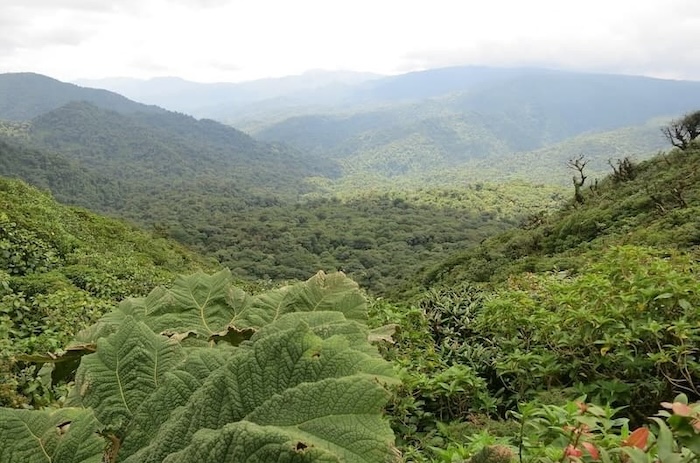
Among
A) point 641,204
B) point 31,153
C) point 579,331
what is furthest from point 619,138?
point 579,331

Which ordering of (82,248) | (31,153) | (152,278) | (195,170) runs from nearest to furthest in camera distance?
(152,278), (82,248), (31,153), (195,170)

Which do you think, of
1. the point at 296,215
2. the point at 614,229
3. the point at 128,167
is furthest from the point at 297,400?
the point at 128,167

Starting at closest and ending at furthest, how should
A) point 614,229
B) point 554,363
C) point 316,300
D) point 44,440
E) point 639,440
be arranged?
point 44,440 < point 639,440 < point 316,300 < point 554,363 < point 614,229

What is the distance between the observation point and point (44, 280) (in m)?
8.16

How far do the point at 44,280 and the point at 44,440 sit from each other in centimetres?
812

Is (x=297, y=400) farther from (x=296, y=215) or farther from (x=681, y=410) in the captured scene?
(x=296, y=215)

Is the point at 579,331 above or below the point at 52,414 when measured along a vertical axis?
below

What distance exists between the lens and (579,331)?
11.4 feet

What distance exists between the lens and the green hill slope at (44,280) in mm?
4405

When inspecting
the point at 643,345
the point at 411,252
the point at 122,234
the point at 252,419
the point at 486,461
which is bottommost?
the point at 411,252

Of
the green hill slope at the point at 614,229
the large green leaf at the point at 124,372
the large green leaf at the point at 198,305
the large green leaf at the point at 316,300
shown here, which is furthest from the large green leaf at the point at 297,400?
the green hill slope at the point at 614,229

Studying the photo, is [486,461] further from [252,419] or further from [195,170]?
[195,170]

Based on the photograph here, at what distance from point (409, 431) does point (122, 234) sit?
60.2 feet

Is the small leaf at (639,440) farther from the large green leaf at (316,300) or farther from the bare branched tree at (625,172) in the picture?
the bare branched tree at (625,172)
